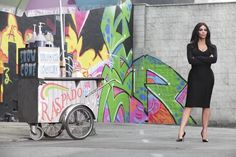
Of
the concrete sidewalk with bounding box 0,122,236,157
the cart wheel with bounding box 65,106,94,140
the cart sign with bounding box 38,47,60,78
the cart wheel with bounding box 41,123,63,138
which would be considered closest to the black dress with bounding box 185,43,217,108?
the concrete sidewalk with bounding box 0,122,236,157

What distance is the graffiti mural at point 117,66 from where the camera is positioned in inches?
647

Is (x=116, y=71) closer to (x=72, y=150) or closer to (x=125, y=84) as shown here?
(x=125, y=84)

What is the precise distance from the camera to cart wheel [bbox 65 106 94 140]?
10336mm

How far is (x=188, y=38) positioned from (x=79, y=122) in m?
9.14

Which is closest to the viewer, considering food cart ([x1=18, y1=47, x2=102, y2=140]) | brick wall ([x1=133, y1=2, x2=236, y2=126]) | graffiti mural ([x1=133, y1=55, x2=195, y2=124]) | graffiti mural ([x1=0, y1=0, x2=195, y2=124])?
food cart ([x1=18, y1=47, x2=102, y2=140])

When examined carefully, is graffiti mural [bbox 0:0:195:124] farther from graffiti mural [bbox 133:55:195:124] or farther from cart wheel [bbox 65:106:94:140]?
cart wheel [bbox 65:106:94:140]

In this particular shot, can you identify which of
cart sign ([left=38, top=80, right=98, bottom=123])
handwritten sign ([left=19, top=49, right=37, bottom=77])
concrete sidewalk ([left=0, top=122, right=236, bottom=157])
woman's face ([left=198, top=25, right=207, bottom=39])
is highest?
woman's face ([left=198, top=25, right=207, bottom=39])

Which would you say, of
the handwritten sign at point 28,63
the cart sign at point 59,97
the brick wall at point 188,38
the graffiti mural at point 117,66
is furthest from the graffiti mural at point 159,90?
the handwritten sign at point 28,63

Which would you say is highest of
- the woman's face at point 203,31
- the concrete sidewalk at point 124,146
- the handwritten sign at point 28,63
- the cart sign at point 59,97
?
the woman's face at point 203,31

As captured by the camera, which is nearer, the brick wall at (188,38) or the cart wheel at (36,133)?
the cart wheel at (36,133)

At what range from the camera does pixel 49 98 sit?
10305 millimetres

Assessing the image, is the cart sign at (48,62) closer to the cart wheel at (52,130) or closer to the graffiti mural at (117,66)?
the cart wheel at (52,130)

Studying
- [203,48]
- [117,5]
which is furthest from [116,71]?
[203,48]

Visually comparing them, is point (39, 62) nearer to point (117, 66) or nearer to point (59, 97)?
point (59, 97)
